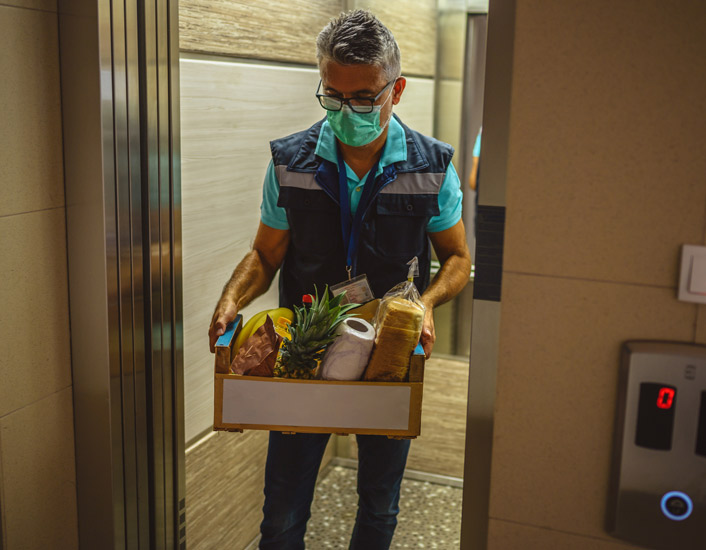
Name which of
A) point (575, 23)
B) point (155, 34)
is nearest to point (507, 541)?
point (575, 23)

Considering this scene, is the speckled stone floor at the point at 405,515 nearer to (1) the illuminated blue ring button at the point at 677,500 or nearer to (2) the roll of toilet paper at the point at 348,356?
(2) the roll of toilet paper at the point at 348,356

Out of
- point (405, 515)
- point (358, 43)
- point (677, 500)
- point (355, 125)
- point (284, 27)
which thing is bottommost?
point (405, 515)

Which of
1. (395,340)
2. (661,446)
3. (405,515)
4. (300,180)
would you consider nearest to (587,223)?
(661,446)

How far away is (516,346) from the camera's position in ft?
4.12

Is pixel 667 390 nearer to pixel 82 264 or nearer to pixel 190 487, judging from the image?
pixel 82 264

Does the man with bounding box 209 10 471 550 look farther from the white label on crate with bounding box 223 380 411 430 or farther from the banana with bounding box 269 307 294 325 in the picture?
the white label on crate with bounding box 223 380 411 430

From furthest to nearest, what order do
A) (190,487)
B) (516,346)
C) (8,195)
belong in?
→ (190,487), (8,195), (516,346)

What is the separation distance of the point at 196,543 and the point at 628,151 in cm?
185

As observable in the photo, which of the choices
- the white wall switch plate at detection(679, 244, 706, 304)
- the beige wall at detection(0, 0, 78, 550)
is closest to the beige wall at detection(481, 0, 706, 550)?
the white wall switch plate at detection(679, 244, 706, 304)

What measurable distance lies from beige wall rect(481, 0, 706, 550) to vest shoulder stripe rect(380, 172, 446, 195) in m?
0.74

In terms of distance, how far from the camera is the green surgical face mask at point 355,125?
6.21 feet

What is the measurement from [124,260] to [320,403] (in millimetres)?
564

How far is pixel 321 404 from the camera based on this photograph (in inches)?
61.0

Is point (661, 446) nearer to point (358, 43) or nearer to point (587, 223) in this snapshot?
point (587, 223)
